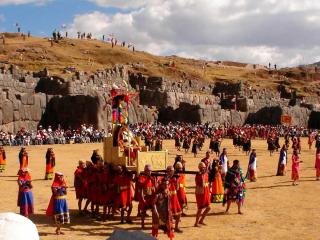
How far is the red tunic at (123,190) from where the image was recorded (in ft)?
42.7

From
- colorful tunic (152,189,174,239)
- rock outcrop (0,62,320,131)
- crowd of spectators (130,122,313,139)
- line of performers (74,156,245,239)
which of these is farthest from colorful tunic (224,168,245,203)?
crowd of spectators (130,122,313,139)

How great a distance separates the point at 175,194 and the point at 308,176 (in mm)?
13455

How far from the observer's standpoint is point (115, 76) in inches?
2697

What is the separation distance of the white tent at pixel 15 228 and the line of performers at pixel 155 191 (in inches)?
314

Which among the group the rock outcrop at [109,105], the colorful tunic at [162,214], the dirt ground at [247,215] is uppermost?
the rock outcrop at [109,105]

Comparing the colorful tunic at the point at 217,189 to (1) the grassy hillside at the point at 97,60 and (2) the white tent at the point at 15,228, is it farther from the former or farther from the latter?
(1) the grassy hillside at the point at 97,60

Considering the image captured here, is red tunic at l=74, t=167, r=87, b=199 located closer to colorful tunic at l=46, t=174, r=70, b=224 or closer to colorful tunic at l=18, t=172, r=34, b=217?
colorful tunic at l=18, t=172, r=34, b=217

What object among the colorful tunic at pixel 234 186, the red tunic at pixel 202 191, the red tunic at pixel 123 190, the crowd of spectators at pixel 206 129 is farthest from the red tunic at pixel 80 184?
the crowd of spectators at pixel 206 129

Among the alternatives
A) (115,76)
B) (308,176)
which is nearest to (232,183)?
(308,176)

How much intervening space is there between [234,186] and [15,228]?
11950 millimetres

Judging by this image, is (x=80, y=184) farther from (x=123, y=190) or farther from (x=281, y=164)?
(x=281, y=164)

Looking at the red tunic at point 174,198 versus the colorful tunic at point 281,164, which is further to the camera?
the colorful tunic at point 281,164

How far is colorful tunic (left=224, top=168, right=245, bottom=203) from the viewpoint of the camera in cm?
1466

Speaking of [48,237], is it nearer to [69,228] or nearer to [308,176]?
[69,228]
